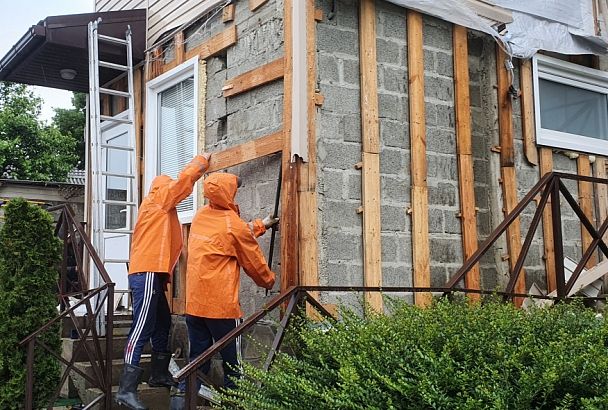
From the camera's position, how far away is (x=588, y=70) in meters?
7.70

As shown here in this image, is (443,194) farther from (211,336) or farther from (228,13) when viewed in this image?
(228,13)

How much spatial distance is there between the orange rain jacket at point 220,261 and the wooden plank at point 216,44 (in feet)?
5.59

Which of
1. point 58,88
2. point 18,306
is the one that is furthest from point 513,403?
point 58,88

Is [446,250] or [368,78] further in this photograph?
[446,250]

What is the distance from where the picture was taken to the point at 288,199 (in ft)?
18.0

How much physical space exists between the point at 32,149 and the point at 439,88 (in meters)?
17.9

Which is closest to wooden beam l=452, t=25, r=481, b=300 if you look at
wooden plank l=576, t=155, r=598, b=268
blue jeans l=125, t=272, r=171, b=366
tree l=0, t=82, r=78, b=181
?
wooden plank l=576, t=155, r=598, b=268

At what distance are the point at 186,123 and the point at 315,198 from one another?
2.41 metres

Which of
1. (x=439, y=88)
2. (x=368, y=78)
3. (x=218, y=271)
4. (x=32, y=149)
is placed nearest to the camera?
(x=218, y=271)

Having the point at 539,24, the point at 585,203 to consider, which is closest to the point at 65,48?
the point at 539,24

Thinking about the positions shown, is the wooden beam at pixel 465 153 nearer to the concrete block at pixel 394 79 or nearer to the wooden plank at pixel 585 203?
the concrete block at pixel 394 79

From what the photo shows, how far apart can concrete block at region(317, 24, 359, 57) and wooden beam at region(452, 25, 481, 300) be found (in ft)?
3.72

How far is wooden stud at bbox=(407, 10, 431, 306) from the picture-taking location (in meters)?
6.05

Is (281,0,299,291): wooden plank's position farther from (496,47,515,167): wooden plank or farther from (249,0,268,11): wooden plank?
(496,47,515,167): wooden plank
